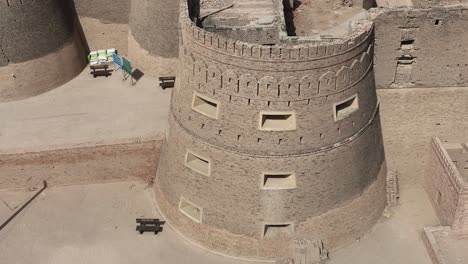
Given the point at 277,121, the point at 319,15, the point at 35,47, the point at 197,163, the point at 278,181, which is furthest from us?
the point at 35,47

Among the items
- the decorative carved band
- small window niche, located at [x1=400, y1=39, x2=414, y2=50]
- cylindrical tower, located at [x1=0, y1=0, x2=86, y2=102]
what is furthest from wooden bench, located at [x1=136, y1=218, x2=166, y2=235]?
small window niche, located at [x1=400, y1=39, x2=414, y2=50]

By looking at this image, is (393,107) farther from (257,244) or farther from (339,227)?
(257,244)

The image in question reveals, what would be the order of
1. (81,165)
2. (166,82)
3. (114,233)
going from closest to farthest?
(114,233) < (81,165) < (166,82)

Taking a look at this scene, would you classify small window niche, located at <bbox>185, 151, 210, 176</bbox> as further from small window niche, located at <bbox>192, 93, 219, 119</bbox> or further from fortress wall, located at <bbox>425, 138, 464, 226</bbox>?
fortress wall, located at <bbox>425, 138, 464, 226</bbox>

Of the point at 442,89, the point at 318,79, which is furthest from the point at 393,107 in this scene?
the point at 318,79

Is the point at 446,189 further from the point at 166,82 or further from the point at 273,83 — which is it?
the point at 166,82

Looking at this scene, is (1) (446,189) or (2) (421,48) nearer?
(2) (421,48)

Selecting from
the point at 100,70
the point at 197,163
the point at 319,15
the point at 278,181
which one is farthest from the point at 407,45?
the point at 100,70
